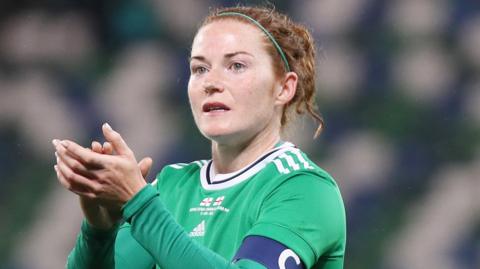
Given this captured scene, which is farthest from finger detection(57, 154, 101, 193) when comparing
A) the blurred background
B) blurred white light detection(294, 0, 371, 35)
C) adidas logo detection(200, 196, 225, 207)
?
blurred white light detection(294, 0, 371, 35)

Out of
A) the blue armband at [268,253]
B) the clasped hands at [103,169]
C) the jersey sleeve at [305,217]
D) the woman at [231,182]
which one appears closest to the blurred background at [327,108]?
the woman at [231,182]

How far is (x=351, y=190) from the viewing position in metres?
2.97

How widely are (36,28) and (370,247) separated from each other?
140cm

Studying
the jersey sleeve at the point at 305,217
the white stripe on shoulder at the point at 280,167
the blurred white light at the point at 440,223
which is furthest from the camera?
the blurred white light at the point at 440,223

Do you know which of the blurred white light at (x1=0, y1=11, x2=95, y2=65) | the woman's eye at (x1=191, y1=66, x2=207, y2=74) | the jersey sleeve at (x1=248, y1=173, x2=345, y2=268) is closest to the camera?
the jersey sleeve at (x1=248, y1=173, x2=345, y2=268)

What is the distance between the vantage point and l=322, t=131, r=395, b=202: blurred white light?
2.98m

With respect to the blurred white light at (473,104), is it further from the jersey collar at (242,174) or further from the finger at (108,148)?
the finger at (108,148)

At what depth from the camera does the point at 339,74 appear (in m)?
3.05

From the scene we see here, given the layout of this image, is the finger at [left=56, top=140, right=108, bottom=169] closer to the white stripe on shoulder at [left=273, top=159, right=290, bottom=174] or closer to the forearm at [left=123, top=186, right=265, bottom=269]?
the forearm at [left=123, top=186, right=265, bottom=269]

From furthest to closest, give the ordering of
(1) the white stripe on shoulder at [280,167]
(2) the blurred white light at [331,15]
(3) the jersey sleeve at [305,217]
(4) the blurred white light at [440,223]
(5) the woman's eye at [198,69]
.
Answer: (2) the blurred white light at [331,15]
(4) the blurred white light at [440,223]
(5) the woman's eye at [198,69]
(1) the white stripe on shoulder at [280,167]
(3) the jersey sleeve at [305,217]

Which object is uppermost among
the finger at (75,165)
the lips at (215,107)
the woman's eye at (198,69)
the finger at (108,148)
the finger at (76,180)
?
the woman's eye at (198,69)

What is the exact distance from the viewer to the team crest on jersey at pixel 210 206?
1.66m

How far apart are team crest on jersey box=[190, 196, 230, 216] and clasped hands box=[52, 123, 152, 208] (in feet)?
0.90

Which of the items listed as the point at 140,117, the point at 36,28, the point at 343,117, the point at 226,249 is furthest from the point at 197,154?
the point at 226,249
